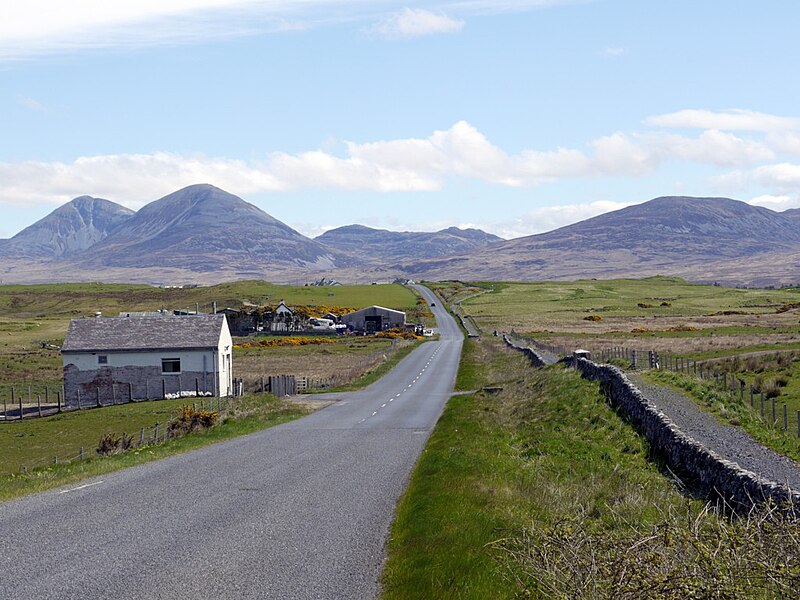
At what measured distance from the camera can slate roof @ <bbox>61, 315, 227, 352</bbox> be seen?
66.1 m

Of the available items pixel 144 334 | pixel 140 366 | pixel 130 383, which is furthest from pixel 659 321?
pixel 130 383

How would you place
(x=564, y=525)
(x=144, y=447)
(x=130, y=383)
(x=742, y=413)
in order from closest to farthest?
1. (x=564, y=525)
2. (x=742, y=413)
3. (x=144, y=447)
4. (x=130, y=383)

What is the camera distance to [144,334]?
222 feet

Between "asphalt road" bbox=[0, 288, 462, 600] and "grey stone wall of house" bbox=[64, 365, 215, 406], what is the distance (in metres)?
36.7

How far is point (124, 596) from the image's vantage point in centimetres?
1204

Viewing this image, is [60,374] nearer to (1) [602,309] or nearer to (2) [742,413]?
(2) [742,413]

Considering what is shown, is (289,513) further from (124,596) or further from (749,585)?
(749,585)

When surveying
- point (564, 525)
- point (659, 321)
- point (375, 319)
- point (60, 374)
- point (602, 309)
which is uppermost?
point (564, 525)

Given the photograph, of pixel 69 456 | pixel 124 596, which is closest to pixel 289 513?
pixel 124 596

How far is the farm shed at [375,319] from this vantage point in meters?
156

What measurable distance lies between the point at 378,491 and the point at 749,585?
13622mm

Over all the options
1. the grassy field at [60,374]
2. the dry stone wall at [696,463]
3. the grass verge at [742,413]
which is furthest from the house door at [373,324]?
the dry stone wall at [696,463]

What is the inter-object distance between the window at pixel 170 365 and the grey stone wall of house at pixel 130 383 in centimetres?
33

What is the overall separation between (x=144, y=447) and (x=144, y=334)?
37.2m
